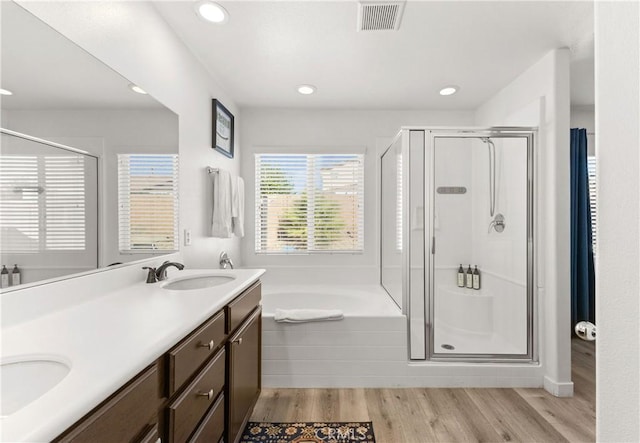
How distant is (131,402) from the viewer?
71 centimetres

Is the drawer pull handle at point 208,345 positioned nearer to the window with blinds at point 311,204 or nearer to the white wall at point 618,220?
the white wall at point 618,220

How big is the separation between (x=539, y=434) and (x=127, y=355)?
219cm

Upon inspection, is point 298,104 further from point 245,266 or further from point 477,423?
point 477,423

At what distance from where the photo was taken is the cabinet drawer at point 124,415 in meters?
0.57

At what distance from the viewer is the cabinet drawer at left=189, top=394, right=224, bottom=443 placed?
1.07 metres

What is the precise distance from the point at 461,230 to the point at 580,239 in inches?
66.1

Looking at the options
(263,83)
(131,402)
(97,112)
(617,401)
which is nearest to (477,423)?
(617,401)

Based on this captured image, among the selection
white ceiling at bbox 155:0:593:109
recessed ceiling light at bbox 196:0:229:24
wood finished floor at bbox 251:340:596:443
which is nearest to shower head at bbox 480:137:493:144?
white ceiling at bbox 155:0:593:109

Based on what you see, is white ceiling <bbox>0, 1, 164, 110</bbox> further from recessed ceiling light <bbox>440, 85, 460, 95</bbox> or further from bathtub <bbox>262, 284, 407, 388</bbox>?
recessed ceiling light <bbox>440, 85, 460, 95</bbox>

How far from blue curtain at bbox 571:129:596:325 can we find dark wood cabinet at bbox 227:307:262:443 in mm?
3272

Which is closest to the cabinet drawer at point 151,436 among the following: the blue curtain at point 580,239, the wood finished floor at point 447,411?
the wood finished floor at point 447,411

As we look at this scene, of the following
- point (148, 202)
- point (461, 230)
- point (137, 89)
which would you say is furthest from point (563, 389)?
point (137, 89)

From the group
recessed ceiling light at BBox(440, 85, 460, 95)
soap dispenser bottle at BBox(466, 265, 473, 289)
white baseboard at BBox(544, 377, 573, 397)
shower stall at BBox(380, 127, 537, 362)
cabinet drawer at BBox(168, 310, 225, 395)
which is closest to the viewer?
cabinet drawer at BBox(168, 310, 225, 395)

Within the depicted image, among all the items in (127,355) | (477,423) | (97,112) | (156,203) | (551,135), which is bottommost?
(477,423)
